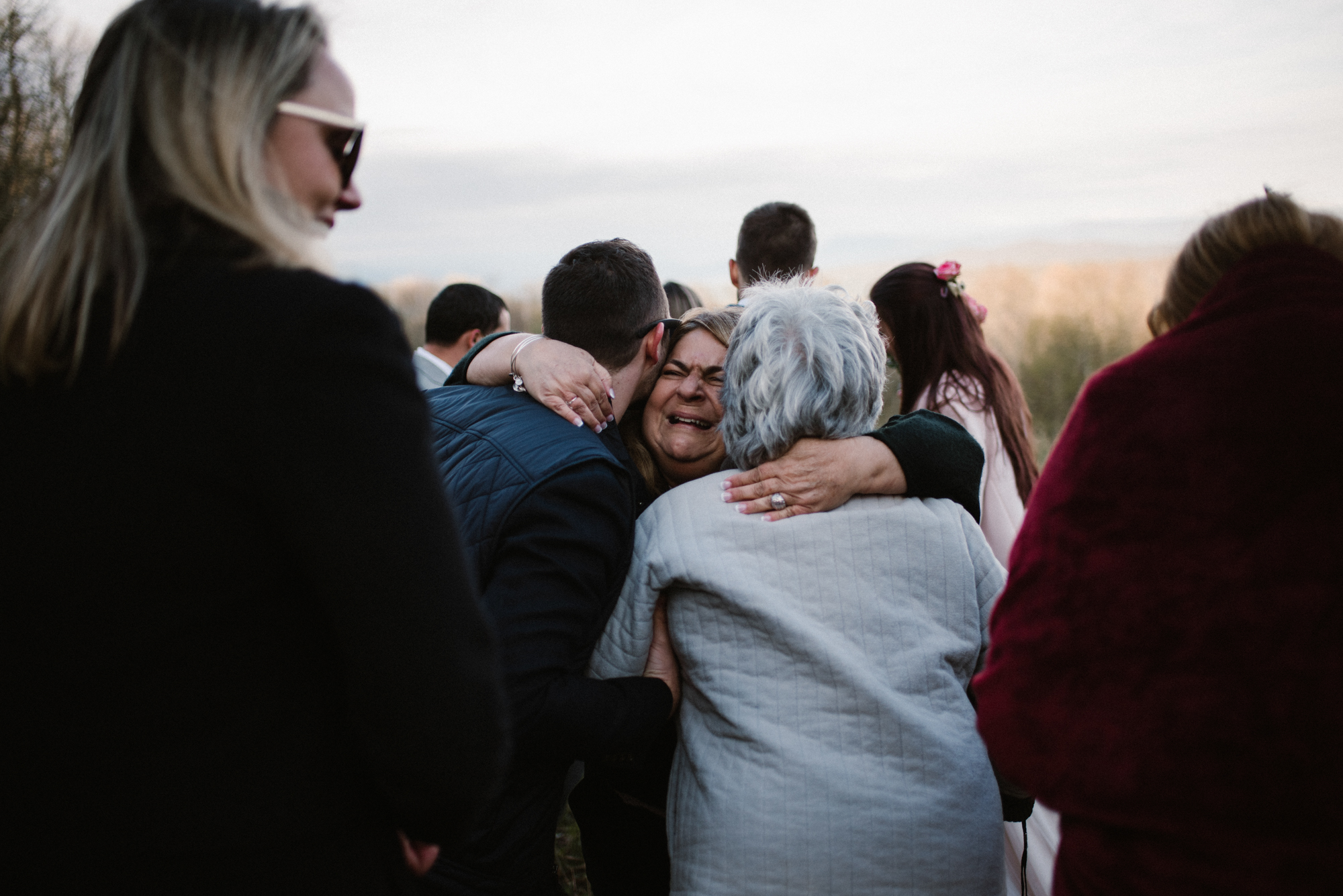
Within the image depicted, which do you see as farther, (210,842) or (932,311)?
(932,311)

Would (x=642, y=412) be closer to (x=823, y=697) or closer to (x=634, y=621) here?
(x=634, y=621)

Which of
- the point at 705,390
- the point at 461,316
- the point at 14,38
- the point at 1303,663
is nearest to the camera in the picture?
the point at 1303,663

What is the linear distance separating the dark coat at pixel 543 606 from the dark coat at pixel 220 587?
0.67 metres

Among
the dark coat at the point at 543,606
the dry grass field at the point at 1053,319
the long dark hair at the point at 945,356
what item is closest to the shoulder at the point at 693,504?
the dark coat at the point at 543,606

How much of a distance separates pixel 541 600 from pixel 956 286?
267 cm

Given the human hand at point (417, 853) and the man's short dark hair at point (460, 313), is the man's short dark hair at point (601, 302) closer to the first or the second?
the human hand at point (417, 853)

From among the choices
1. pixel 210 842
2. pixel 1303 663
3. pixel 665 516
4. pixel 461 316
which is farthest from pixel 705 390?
pixel 461 316

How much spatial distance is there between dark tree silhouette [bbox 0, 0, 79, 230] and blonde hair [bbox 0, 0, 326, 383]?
11.6 metres

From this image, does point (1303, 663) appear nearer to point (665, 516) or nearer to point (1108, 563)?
point (1108, 563)

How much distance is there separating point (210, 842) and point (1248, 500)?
4.67 feet

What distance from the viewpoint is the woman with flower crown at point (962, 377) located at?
3447mm

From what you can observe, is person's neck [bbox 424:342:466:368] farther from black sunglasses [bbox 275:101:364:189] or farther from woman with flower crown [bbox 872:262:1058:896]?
black sunglasses [bbox 275:101:364:189]

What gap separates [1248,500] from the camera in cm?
132

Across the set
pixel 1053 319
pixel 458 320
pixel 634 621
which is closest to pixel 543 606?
pixel 634 621
